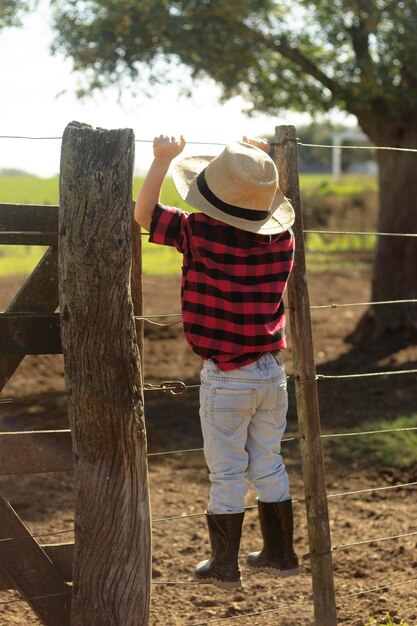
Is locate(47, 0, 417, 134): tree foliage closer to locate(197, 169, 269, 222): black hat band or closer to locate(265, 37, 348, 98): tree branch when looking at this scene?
locate(265, 37, 348, 98): tree branch

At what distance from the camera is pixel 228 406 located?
3283mm

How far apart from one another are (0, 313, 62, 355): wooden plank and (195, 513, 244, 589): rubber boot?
2.71ft

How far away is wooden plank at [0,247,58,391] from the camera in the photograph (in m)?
3.36

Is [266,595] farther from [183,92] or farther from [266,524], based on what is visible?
[183,92]

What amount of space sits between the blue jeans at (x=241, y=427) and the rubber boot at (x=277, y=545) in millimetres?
68

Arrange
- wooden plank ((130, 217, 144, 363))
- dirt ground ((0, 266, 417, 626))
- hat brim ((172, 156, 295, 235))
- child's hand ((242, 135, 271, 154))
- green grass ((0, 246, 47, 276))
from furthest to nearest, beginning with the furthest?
green grass ((0, 246, 47, 276)) < dirt ground ((0, 266, 417, 626)) < child's hand ((242, 135, 271, 154)) < wooden plank ((130, 217, 144, 363)) < hat brim ((172, 156, 295, 235))

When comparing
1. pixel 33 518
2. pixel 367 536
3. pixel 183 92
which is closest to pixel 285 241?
pixel 367 536

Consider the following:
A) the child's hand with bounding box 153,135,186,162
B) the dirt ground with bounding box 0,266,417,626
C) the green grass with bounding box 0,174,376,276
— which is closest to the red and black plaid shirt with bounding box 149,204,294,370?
the child's hand with bounding box 153,135,186,162

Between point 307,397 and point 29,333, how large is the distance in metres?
1.13

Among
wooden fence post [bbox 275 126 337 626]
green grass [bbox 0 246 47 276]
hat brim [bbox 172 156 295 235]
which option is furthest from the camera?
green grass [bbox 0 246 47 276]

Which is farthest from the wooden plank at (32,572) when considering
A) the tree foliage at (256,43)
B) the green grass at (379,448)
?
the tree foliage at (256,43)

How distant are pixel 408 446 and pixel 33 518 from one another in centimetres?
290

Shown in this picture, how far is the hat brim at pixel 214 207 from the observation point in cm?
324

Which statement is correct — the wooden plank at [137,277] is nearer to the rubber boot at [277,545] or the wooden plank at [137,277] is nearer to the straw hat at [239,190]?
the straw hat at [239,190]
